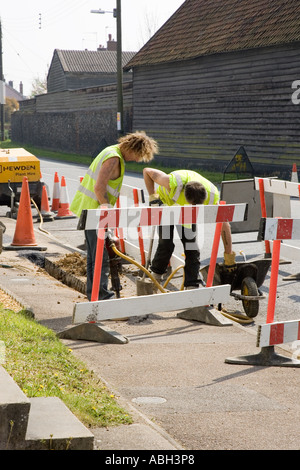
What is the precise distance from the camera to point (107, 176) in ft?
23.4

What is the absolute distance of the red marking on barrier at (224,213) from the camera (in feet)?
22.9

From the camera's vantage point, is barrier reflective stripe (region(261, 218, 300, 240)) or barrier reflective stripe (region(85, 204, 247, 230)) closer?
barrier reflective stripe (region(261, 218, 300, 240))

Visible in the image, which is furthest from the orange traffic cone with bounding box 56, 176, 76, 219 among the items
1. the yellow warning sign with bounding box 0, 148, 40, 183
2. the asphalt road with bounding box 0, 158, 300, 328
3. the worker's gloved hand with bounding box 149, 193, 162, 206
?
the worker's gloved hand with bounding box 149, 193, 162, 206

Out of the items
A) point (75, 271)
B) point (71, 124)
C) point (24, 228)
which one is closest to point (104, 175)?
point (75, 271)

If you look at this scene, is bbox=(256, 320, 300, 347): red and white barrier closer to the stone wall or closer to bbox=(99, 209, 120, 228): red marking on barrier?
bbox=(99, 209, 120, 228): red marking on barrier

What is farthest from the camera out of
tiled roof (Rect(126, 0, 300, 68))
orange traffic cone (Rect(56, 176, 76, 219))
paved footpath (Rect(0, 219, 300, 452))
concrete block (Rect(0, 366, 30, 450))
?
tiled roof (Rect(126, 0, 300, 68))

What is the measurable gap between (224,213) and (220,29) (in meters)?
22.7

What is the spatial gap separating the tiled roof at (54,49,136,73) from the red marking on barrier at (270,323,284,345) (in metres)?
67.1

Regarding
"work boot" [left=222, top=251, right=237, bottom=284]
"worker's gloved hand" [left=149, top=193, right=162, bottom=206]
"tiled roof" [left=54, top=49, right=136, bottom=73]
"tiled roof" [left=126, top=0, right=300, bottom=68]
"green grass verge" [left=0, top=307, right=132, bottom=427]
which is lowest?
"green grass verge" [left=0, top=307, right=132, bottom=427]

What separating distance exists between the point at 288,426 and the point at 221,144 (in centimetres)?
2466

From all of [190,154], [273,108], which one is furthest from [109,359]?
[190,154]

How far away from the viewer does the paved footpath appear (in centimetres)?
410

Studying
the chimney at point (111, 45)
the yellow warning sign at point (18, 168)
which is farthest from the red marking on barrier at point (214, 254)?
the chimney at point (111, 45)

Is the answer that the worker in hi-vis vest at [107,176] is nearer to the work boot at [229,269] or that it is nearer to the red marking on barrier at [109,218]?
the red marking on barrier at [109,218]
